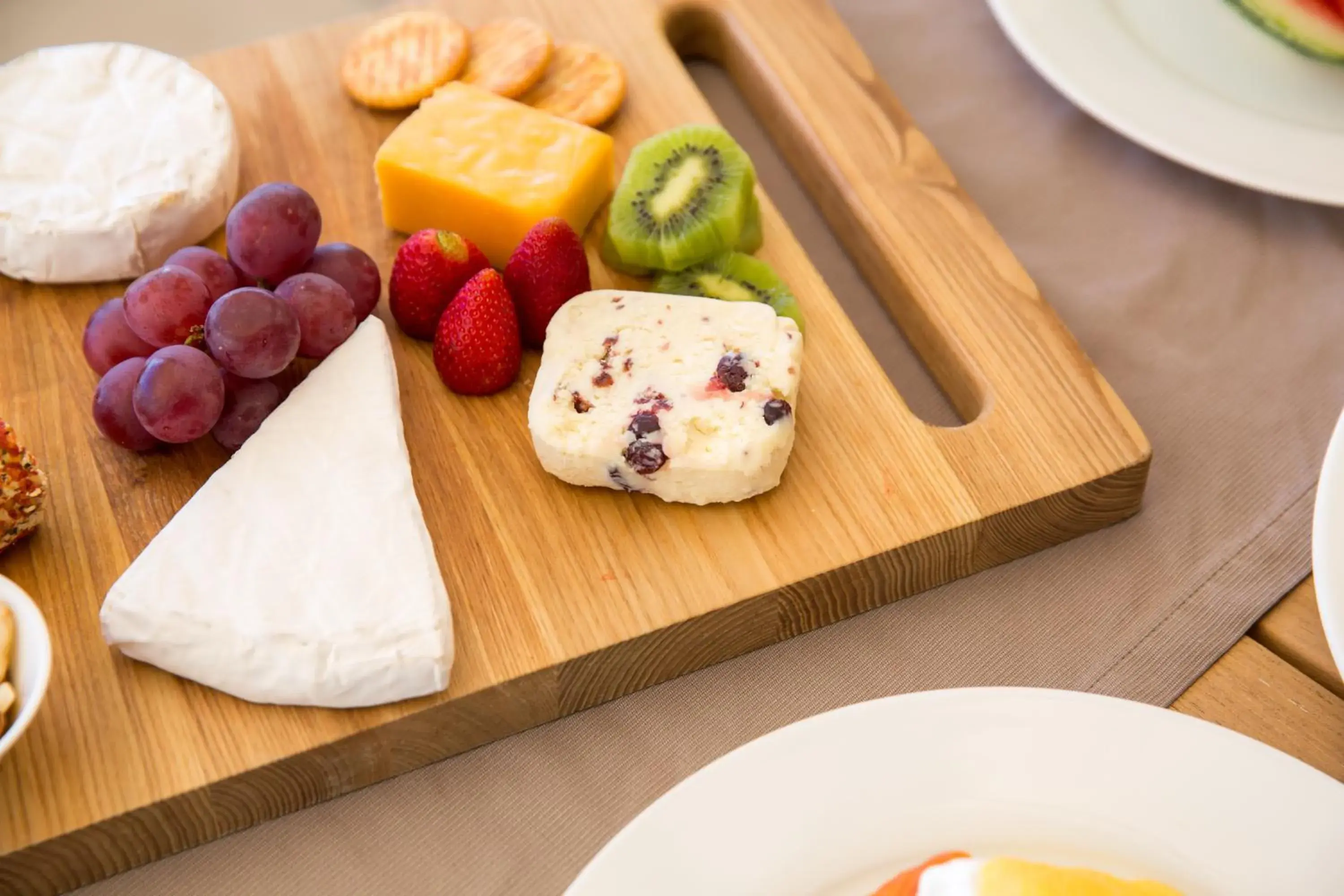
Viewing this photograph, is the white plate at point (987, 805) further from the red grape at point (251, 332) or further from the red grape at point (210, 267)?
the red grape at point (210, 267)

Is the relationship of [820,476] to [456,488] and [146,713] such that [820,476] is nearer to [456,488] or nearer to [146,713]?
[456,488]

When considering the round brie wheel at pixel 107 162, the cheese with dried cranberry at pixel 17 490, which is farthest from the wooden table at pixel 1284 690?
the round brie wheel at pixel 107 162

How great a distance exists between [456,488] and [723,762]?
47 cm

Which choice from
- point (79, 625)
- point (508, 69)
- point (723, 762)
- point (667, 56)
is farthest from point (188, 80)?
point (723, 762)

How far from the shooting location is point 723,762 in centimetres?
88

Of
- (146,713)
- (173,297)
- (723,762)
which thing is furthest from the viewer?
(173,297)

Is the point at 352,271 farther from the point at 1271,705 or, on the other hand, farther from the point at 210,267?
the point at 1271,705

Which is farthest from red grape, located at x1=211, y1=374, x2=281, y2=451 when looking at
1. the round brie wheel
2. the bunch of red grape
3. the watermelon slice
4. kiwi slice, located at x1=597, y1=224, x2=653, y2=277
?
the watermelon slice

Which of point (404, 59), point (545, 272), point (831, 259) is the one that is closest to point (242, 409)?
point (545, 272)

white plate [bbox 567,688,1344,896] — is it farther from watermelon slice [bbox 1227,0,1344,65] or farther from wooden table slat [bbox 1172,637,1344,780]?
watermelon slice [bbox 1227,0,1344,65]

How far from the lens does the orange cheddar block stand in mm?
1372

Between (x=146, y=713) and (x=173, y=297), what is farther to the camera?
(x=173, y=297)

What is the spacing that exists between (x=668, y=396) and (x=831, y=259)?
388mm

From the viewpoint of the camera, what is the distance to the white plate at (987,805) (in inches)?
33.2
